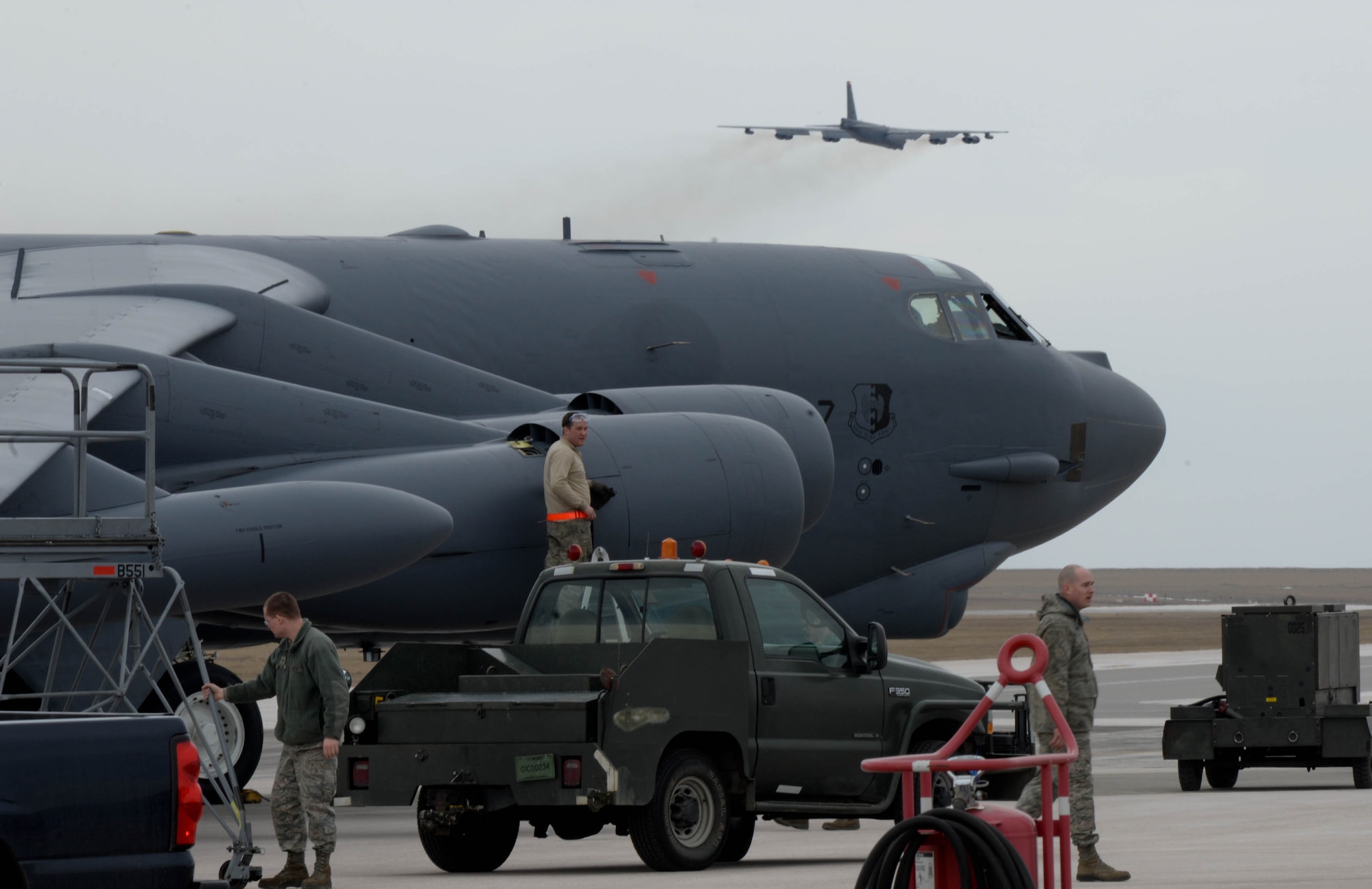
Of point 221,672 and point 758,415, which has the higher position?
point 758,415

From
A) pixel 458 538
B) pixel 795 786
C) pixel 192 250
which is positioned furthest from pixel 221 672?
pixel 795 786

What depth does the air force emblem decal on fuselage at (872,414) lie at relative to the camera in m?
19.3

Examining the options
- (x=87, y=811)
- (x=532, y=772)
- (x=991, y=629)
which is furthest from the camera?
(x=991, y=629)

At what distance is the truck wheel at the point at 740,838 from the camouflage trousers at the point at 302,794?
8.13 feet

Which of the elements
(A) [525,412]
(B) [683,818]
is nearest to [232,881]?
(B) [683,818]

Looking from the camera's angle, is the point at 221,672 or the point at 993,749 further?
the point at 221,672

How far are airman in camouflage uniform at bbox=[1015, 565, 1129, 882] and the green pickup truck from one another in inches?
45.6

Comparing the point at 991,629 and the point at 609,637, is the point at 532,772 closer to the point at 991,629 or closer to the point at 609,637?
the point at 609,637

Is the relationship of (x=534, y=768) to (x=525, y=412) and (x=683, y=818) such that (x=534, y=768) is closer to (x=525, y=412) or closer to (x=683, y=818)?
(x=683, y=818)

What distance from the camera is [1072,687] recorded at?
1112 cm

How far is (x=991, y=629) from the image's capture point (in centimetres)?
5906

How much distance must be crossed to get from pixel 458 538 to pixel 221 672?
9.70 ft

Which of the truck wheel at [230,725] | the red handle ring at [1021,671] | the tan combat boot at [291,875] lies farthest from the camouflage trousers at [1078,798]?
the truck wheel at [230,725]

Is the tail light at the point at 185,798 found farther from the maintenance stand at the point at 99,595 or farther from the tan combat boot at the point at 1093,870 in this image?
the tan combat boot at the point at 1093,870
